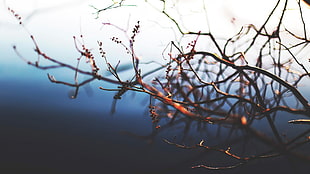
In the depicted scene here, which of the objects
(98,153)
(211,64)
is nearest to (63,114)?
(98,153)

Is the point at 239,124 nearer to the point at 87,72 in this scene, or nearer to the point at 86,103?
the point at 87,72

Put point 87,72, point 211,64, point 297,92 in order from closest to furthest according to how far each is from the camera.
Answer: point 87,72, point 297,92, point 211,64

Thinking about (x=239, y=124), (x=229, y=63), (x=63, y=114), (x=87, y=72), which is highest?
(x=229, y=63)

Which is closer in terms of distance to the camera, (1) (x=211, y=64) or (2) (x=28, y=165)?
(1) (x=211, y=64)

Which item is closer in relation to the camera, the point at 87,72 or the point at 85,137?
the point at 87,72

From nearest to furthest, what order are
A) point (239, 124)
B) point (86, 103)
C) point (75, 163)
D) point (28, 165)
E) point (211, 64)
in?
point (239, 124) → point (211, 64) → point (28, 165) → point (75, 163) → point (86, 103)

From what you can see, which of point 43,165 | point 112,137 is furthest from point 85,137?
point 43,165

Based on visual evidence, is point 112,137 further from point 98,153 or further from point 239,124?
point 239,124

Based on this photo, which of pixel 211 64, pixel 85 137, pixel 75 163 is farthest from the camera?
pixel 85 137

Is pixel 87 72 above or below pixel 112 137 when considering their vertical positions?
above
